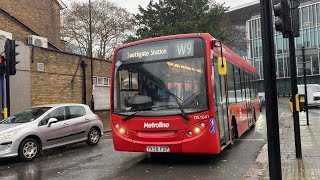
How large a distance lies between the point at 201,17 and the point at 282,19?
29850 millimetres

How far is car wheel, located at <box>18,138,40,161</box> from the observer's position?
33.8 ft

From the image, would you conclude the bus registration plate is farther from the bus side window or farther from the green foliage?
the green foliage

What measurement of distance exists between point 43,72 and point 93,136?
18.3 ft

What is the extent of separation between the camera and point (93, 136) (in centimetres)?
1341

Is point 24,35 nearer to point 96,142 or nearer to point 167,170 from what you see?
point 96,142

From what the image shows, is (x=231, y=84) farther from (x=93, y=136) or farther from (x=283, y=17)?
(x=93, y=136)

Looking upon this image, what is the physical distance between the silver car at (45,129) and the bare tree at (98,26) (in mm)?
25610

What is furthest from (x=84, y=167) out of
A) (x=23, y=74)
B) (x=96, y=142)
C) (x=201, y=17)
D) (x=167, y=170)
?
(x=201, y=17)

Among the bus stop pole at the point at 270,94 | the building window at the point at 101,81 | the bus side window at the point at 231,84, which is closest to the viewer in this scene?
the bus stop pole at the point at 270,94

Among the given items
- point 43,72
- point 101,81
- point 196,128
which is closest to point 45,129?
point 196,128

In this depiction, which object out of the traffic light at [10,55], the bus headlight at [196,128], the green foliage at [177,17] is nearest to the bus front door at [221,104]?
the bus headlight at [196,128]

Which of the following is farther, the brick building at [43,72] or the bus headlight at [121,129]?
the brick building at [43,72]

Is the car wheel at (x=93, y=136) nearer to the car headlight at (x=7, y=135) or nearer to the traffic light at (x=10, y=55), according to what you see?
the car headlight at (x=7, y=135)

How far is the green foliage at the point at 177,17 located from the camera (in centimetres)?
3600
